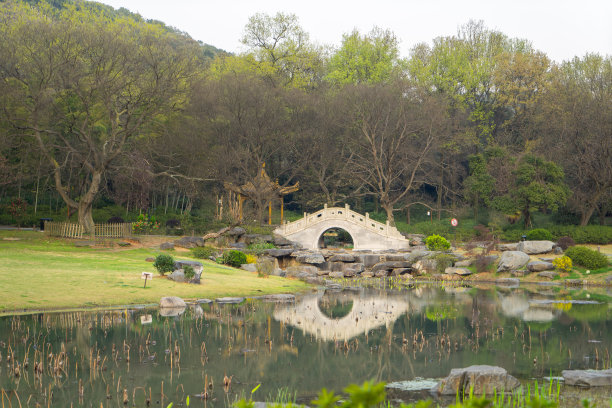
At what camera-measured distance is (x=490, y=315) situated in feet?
73.6

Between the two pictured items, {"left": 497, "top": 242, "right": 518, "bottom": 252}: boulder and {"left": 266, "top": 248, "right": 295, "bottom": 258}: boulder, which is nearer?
{"left": 497, "top": 242, "right": 518, "bottom": 252}: boulder

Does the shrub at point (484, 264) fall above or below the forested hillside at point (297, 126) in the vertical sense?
below

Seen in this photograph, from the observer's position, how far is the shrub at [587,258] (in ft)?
113

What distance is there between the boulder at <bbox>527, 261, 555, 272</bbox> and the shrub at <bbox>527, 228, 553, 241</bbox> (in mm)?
7575

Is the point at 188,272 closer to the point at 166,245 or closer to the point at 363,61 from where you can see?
the point at 166,245

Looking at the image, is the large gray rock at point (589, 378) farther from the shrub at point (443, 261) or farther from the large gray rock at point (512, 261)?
the shrub at point (443, 261)

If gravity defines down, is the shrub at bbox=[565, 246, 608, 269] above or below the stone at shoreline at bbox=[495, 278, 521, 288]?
above

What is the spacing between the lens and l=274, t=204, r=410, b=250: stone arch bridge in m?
45.4

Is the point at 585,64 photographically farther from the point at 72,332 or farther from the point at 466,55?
the point at 72,332

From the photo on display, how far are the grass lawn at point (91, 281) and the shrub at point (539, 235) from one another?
19479 mm

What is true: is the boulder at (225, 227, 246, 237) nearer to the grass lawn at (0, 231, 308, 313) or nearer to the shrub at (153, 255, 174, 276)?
the grass lawn at (0, 231, 308, 313)

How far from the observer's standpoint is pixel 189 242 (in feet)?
134

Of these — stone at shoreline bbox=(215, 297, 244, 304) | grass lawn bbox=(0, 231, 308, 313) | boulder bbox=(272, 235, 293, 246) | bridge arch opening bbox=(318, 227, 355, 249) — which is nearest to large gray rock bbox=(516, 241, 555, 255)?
bridge arch opening bbox=(318, 227, 355, 249)

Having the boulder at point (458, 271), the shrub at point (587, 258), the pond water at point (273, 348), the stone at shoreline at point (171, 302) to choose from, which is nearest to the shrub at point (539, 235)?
the shrub at point (587, 258)
